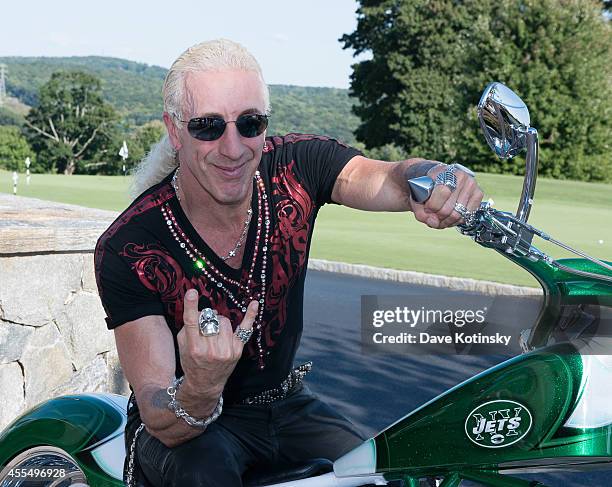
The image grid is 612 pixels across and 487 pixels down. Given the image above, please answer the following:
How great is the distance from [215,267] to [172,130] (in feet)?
1.26

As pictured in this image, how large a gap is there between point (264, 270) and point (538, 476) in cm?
292

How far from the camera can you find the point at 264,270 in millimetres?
2359

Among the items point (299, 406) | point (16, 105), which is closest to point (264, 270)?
point (299, 406)

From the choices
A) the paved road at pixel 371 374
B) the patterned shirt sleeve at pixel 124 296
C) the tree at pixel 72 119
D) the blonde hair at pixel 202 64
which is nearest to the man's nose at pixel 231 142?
the blonde hair at pixel 202 64

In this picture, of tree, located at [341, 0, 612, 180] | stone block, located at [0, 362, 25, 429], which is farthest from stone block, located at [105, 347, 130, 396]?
tree, located at [341, 0, 612, 180]

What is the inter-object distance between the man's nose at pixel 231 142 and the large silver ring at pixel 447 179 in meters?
0.55

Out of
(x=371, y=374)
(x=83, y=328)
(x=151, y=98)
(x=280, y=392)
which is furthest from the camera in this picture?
(x=151, y=98)

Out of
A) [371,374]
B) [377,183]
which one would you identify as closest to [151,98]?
[371,374]

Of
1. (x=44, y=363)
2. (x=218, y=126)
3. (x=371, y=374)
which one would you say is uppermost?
(x=218, y=126)

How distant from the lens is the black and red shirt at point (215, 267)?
224 centimetres

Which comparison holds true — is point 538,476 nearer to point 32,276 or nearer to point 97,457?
point 32,276

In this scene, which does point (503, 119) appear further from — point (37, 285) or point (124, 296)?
point (37, 285)

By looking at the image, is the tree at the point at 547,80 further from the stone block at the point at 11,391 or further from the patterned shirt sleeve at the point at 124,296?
the patterned shirt sleeve at the point at 124,296

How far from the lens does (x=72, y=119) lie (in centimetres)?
8006
